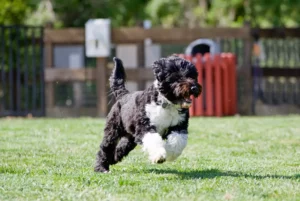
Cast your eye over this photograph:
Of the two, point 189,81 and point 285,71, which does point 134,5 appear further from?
point 189,81

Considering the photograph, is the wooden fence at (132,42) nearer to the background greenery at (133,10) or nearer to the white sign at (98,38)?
the white sign at (98,38)

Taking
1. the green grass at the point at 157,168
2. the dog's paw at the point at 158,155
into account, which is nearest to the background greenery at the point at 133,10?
the green grass at the point at 157,168

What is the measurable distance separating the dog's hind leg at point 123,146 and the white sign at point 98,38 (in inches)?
351

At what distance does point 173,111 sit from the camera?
22.5 ft

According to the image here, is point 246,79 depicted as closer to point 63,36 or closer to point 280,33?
point 280,33

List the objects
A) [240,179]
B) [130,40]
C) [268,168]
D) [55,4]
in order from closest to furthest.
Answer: [240,179]
[268,168]
[130,40]
[55,4]

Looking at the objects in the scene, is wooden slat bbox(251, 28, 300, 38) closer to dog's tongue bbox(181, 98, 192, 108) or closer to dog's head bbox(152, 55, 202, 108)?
dog's head bbox(152, 55, 202, 108)

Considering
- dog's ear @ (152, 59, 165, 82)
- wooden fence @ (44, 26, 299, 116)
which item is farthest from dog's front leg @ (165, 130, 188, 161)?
wooden fence @ (44, 26, 299, 116)

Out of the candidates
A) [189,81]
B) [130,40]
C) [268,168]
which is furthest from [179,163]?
[130,40]

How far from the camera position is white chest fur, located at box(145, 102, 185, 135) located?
22.4 ft

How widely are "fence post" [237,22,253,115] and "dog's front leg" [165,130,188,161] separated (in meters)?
9.94

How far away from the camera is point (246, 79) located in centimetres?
1655

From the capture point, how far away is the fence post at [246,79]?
54.2 feet

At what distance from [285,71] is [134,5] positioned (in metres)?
7.90
